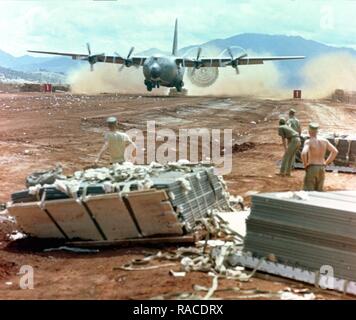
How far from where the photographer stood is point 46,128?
2523 centimetres

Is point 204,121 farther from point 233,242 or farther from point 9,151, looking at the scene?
point 233,242

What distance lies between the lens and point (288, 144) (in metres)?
15.4

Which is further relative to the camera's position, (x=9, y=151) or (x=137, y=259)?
(x=9, y=151)

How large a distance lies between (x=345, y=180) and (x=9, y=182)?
27.4ft

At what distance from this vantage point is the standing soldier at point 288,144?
15.0 meters

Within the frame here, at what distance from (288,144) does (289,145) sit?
8.1 inches

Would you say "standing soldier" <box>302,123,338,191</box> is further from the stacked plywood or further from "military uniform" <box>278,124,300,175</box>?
"military uniform" <box>278,124,300,175</box>

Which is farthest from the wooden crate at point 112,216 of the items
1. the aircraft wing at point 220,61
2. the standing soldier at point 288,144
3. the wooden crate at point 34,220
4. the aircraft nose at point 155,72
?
the aircraft wing at point 220,61

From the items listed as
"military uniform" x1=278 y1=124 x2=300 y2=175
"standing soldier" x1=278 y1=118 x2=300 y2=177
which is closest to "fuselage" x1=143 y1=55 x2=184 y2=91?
"standing soldier" x1=278 y1=118 x2=300 y2=177

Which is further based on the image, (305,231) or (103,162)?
(103,162)

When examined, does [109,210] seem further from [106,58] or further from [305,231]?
[106,58]

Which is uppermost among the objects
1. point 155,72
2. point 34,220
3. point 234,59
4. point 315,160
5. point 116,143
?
point 234,59

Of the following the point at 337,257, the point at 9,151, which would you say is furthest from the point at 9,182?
the point at 337,257

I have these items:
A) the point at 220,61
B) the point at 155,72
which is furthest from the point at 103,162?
the point at 220,61
